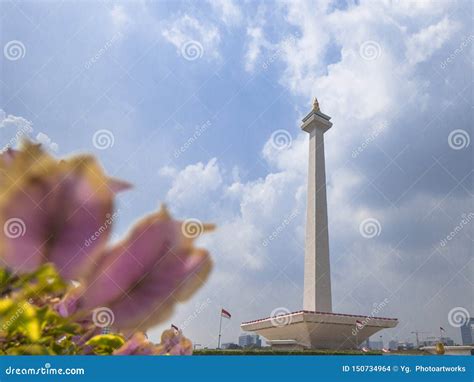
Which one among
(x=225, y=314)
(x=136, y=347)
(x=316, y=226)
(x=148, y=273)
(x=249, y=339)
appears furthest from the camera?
(x=249, y=339)

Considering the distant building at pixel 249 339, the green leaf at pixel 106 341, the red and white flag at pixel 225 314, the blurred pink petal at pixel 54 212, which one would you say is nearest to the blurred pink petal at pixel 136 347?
the green leaf at pixel 106 341

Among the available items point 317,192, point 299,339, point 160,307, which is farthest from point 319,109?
point 160,307

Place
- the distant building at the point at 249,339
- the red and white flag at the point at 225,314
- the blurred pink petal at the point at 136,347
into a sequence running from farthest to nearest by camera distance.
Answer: the distant building at the point at 249,339
the red and white flag at the point at 225,314
the blurred pink petal at the point at 136,347

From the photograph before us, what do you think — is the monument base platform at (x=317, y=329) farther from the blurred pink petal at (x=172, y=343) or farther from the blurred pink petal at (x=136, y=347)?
the blurred pink petal at (x=136, y=347)

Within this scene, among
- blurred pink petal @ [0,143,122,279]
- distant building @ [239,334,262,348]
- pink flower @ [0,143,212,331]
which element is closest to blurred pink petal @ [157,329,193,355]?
pink flower @ [0,143,212,331]

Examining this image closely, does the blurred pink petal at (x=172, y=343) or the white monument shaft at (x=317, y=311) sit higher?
the white monument shaft at (x=317, y=311)

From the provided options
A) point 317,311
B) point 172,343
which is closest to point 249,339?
point 317,311

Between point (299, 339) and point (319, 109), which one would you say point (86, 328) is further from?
point (319, 109)

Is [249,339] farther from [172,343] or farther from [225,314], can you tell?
[172,343]
